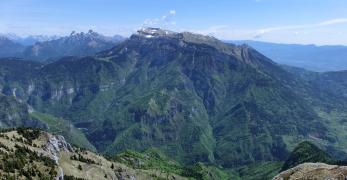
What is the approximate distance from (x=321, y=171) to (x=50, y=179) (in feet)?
442

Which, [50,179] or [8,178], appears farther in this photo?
[50,179]

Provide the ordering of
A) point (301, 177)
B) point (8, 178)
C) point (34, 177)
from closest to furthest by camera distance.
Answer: point (301, 177) → point (8, 178) → point (34, 177)

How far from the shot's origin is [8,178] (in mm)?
171625

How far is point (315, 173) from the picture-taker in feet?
290

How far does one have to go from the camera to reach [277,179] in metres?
95.3

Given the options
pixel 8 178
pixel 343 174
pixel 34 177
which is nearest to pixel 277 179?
pixel 343 174

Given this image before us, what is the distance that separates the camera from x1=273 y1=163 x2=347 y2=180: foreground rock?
84.4m

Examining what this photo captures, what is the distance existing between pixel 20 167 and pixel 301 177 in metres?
131

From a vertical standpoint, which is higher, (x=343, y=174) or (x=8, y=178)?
(x=343, y=174)

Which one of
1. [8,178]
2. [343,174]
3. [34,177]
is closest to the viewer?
[343,174]

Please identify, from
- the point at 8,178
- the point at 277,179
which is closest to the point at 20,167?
the point at 8,178

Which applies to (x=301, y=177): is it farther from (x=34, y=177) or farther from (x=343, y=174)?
(x=34, y=177)

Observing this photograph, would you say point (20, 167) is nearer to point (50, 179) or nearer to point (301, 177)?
point (50, 179)

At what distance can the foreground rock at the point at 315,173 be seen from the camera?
84.4 m
